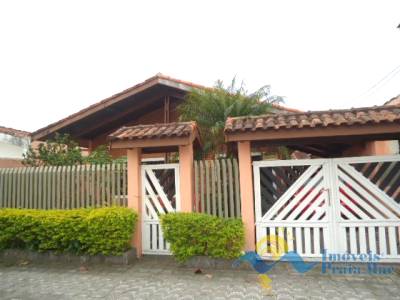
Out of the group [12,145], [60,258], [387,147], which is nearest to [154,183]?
[60,258]

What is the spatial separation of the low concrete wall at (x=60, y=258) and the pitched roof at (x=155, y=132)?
2.38 m

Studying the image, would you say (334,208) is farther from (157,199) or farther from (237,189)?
(157,199)

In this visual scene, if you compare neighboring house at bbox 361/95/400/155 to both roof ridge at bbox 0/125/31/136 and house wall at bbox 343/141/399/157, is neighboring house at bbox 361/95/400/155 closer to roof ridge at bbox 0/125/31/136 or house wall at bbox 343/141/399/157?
house wall at bbox 343/141/399/157

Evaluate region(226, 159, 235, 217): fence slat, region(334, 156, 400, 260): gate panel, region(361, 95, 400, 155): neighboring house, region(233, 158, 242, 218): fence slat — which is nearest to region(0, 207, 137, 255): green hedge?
region(226, 159, 235, 217): fence slat

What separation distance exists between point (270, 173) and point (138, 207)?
2.92m

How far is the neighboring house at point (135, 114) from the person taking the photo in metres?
8.94

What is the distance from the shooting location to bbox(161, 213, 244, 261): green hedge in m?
5.03

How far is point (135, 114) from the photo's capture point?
35.0 feet

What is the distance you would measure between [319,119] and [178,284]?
384 cm

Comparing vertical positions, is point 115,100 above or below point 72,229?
above

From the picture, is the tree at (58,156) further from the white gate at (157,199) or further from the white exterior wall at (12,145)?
the white exterior wall at (12,145)

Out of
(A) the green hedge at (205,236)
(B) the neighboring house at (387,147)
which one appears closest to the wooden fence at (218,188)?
(A) the green hedge at (205,236)

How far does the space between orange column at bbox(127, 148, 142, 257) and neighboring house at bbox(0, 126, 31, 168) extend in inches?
362

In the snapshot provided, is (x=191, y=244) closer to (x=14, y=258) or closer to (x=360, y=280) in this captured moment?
(x=360, y=280)
